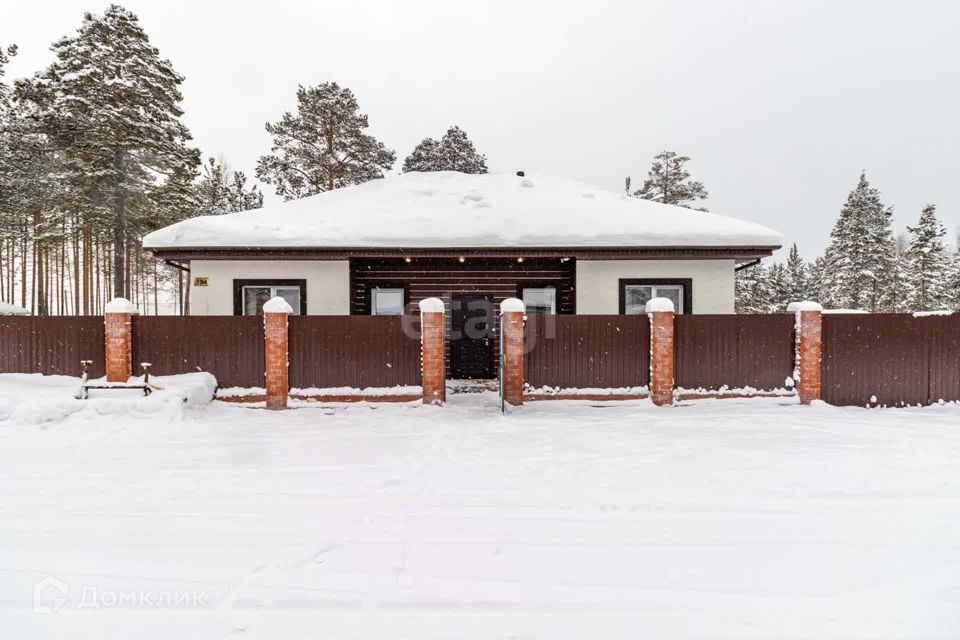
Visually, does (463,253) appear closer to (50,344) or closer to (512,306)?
(512,306)

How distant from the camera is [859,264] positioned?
34750mm

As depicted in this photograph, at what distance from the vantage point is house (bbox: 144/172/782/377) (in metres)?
10.5

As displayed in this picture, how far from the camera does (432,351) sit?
8.45 meters

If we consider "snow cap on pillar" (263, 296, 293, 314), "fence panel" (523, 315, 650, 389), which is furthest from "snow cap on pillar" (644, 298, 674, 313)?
"snow cap on pillar" (263, 296, 293, 314)

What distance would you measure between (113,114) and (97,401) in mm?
17270

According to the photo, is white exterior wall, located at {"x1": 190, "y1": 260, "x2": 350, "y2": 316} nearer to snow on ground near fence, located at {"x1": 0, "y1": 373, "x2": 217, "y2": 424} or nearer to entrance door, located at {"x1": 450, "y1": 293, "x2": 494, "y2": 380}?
entrance door, located at {"x1": 450, "y1": 293, "x2": 494, "y2": 380}

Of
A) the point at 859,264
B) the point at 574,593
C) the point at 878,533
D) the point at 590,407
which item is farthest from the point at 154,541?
the point at 859,264

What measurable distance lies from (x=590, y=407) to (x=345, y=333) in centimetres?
504

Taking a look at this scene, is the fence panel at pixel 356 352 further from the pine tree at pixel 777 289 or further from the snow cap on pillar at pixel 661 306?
the pine tree at pixel 777 289


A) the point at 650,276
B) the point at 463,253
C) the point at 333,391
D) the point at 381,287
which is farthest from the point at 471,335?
the point at 650,276

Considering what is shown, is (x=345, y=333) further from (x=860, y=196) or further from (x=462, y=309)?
(x=860, y=196)

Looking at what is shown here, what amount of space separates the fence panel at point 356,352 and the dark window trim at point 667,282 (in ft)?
18.1

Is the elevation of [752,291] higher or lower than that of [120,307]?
higher

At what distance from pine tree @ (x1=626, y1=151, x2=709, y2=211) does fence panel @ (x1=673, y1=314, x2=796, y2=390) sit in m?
23.1
